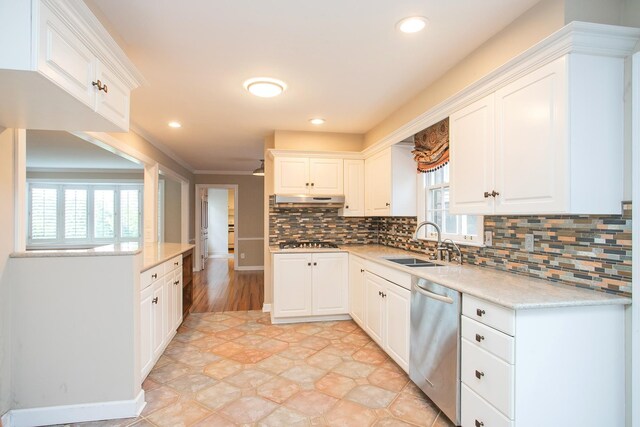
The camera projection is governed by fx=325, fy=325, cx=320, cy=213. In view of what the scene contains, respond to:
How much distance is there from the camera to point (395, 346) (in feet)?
8.73

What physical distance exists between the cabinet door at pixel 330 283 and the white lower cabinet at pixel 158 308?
149 cm

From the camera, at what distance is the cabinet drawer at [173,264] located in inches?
120

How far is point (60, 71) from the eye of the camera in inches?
50.9

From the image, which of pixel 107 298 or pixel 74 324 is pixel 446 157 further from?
pixel 74 324

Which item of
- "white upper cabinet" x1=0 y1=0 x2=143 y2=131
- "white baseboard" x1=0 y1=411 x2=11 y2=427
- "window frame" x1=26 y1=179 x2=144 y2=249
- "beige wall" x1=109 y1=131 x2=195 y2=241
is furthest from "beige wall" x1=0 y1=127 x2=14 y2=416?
"window frame" x1=26 y1=179 x2=144 y2=249

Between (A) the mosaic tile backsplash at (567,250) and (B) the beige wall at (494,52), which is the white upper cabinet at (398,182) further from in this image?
(A) the mosaic tile backsplash at (567,250)

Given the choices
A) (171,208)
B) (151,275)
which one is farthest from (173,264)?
(171,208)

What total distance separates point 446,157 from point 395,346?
65.6 inches

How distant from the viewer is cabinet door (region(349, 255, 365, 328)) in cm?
347

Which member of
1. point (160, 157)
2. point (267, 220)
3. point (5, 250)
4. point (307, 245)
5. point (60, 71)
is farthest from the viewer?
point (160, 157)

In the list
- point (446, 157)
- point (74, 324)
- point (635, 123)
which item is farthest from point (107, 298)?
point (635, 123)

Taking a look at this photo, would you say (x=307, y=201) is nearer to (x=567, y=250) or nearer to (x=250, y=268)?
(x=567, y=250)

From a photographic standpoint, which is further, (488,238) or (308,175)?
(308,175)

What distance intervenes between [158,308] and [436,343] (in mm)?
2235
